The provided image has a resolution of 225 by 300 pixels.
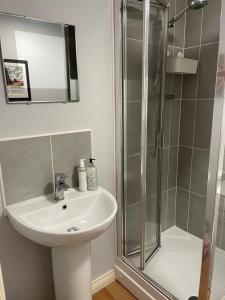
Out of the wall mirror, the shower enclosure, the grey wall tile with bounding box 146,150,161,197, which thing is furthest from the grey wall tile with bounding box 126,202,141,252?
the wall mirror

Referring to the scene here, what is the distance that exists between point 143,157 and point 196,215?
97 cm

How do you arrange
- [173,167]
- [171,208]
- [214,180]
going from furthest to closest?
[171,208]
[173,167]
[214,180]

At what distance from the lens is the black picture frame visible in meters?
1.09

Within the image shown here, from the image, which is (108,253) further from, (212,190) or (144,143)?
(212,190)

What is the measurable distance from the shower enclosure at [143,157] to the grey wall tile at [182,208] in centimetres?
33

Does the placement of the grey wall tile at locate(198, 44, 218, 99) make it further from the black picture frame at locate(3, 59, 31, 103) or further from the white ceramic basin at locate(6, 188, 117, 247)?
the black picture frame at locate(3, 59, 31, 103)

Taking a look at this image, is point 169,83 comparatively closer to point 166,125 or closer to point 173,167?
point 166,125

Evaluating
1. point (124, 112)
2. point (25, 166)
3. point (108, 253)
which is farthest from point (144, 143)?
point (108, 253)

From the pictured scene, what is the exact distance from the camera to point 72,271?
3.96 ft

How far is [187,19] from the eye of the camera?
1.88m

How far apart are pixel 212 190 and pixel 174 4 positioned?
5.12 feet

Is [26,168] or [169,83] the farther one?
[169,83]

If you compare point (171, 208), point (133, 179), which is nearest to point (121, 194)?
point (133, 179)

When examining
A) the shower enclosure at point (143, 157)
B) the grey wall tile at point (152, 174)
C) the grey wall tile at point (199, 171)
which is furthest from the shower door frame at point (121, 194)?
the grey wall tile at point (199, 171)
